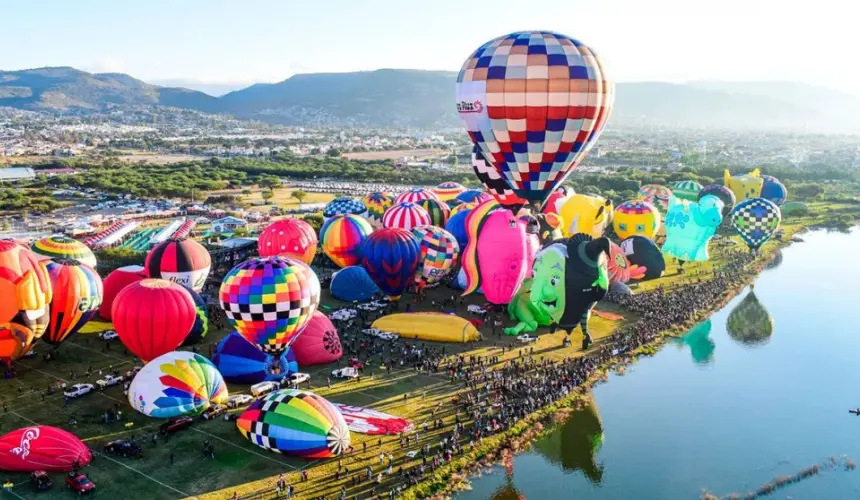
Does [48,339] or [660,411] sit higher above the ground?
[48,339]

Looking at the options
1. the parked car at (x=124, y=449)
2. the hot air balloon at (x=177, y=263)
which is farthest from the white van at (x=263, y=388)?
the hot air balloon at (x=177, y=263)

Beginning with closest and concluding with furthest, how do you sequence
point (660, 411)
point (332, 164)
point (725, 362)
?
point (660, 411)
point (725, 362)
point (332, 164)

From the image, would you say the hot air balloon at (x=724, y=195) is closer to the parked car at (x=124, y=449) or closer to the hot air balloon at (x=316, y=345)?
the hot air balloon at (x=316, y=345)

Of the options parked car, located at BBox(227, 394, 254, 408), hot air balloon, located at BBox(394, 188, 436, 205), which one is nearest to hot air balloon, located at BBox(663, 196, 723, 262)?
hot air balloon, located at BBox(394, 188, 436, 205)

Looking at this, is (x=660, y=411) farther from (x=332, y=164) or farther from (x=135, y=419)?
(x=332, y=164)

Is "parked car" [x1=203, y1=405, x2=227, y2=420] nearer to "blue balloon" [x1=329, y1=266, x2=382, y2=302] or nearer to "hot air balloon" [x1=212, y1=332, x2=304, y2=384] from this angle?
"hot air balloon" [x1=212, y1=332, x2=304, y2=384]

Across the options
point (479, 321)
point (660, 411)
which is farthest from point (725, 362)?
point (479, 321)

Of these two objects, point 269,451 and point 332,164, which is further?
point 332,164
